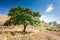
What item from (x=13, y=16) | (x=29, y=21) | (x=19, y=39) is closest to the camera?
(x=19, y=39)

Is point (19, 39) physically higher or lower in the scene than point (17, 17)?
lower

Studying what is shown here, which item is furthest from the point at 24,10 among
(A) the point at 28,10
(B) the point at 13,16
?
(B) the point at 13,16

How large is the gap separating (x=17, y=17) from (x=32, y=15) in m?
3.67

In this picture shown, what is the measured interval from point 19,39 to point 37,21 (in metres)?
22.6

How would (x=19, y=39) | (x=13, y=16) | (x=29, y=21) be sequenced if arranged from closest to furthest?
1. (x=19, y=39)
2. (x=29, y=21)
3. (x=13, y=16)

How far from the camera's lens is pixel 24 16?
32.0 metres

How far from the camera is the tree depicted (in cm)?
3172

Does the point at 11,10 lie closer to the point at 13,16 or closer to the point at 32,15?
the point at 13,16

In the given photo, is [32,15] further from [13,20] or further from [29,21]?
[13,20]

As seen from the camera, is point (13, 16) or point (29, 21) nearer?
point (29, 21)

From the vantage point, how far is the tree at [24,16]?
104 feet

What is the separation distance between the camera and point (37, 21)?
32719 mm

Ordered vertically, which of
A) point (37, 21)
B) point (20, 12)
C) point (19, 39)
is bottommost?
point (19, 39)

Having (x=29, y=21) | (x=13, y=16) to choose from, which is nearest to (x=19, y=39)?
(x=29, y=21)
